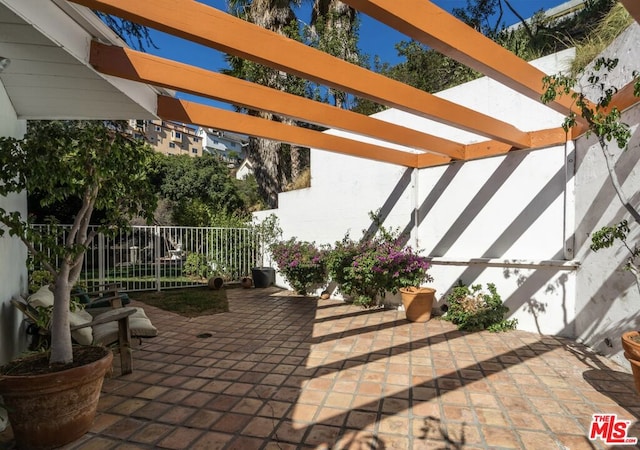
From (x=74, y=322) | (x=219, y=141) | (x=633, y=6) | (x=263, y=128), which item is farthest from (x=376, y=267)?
(x=219, y=141)

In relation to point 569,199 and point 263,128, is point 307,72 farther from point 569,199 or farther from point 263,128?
point 569,199

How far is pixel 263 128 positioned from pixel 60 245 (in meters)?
2.55

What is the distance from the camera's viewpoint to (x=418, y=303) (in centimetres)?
530

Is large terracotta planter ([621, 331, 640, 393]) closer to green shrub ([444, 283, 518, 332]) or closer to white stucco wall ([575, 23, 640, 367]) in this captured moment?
white stucco wall ([575, 23, 640, 367])

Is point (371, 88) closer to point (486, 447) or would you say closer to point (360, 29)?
point (486, 447)

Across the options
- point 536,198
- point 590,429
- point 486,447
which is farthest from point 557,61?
point 486,447

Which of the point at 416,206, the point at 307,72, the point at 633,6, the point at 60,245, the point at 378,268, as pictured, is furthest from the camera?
the point at 416,206

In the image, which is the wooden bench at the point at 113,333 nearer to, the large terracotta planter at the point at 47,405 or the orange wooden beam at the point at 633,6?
the large terracotta planter at the point at 47,405

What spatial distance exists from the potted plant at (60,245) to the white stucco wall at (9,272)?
66 cm

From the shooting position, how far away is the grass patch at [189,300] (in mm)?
6270

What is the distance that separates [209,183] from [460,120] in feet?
47.0

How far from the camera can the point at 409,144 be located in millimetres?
4664

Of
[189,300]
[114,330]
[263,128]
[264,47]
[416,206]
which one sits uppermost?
[264,47]

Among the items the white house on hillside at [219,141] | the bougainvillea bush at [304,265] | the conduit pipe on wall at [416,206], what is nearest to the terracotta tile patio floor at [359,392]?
the conduit pipe on wall at [416,206]
